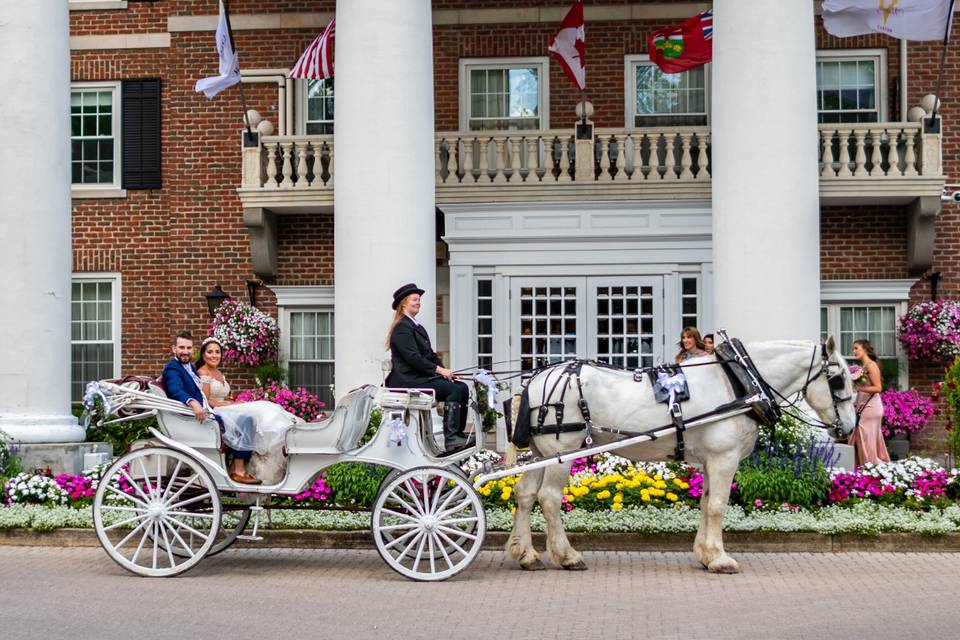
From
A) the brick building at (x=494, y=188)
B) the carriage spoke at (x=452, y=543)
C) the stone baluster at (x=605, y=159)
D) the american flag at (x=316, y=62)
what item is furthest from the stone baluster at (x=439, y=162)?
the carriage spoke at (x=452, y=543)

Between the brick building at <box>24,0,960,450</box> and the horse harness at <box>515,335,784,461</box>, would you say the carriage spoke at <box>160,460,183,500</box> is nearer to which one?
the horse harness at <box>515,335,784,461</box>

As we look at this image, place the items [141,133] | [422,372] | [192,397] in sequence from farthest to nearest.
A: [141,133]
[422,372]
[192,397]

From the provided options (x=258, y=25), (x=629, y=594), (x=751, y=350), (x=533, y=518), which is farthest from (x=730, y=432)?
(x=258, y=25)

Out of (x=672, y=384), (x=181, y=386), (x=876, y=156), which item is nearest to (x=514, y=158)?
(x=876, y=156)

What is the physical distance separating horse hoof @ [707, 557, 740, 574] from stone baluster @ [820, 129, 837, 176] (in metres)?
9.80

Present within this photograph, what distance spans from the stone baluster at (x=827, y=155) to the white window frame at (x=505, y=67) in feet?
14.0

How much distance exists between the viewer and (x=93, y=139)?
68.1ft

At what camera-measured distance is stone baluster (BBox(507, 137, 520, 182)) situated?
18797 mm

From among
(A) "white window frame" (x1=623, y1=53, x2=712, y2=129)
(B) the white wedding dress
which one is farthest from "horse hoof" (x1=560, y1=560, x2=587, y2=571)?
(A) "white window frame" (x1=623, y1=53, x2=712, y2=129)

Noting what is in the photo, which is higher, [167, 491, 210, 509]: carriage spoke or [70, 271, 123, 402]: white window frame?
[70, 271, 123, 402]: white window frame

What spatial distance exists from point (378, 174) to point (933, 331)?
894cm

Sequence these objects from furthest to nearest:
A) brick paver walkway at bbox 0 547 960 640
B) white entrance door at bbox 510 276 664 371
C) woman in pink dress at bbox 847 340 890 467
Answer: white entrance door at bbox 510 276 664 371, woman in pink dress at bbox 847 340 890 467, brick paver walkway at bbox 0 547 960 640

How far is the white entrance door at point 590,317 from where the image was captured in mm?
18906

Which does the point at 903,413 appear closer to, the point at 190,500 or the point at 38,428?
the point at 38,428
